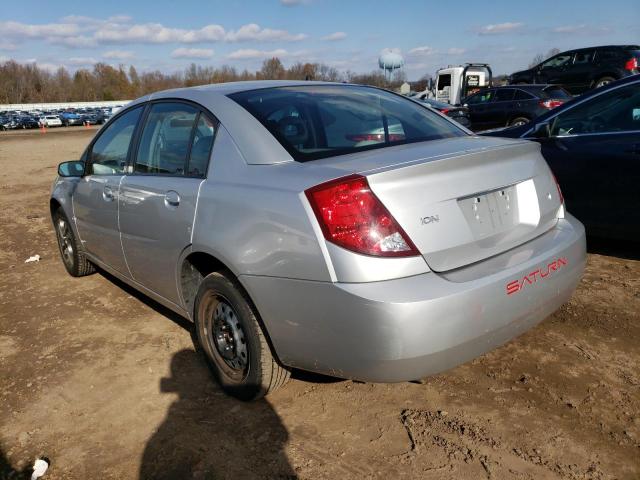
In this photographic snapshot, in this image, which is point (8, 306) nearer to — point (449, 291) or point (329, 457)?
point (329, 457)

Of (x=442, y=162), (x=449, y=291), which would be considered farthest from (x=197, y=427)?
(x=442, y=162)

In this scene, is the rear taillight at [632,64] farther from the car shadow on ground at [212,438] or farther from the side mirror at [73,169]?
the car shadow on ground at [212,438]

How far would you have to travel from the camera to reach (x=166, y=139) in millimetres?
3285

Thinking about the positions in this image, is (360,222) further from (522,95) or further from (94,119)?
(94,119)

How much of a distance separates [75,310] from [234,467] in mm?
2558

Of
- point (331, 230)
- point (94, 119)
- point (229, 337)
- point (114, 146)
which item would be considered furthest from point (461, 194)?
point (94, 119)

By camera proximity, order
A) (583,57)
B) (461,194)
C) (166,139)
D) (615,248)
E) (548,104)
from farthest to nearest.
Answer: (583,57), (548,104), (615,248), (166,139), (461,194)

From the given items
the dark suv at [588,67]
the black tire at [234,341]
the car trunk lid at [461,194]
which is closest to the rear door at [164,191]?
the black tire at [234,341]

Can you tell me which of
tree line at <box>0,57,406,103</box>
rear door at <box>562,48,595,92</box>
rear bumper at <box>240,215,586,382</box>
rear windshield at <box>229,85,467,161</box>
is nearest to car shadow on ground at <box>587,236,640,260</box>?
rear windshield at <box>229,85,467,161</box>

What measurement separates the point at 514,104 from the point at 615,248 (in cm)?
990

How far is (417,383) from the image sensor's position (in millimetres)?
2934

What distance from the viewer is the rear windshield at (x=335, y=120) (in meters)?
2.68

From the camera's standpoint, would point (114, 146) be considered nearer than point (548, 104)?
Yes

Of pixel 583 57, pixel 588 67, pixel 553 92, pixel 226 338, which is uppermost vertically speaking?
pixel 583 57
